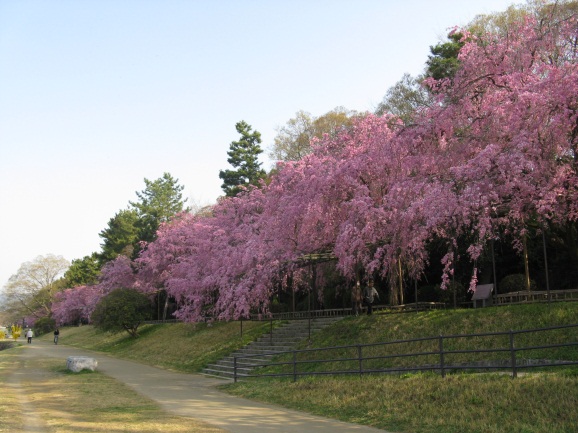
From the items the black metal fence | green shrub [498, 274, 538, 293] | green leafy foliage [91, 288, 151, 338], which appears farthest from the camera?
green leafy foliage [91, 288, 151, 338]

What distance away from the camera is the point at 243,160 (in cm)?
6084

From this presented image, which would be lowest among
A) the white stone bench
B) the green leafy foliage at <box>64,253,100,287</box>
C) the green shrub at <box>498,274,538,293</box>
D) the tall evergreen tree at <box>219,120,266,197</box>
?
the white stone bench

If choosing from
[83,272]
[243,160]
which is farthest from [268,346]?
[83,272]

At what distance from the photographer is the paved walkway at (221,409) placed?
10.6m

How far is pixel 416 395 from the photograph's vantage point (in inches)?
438

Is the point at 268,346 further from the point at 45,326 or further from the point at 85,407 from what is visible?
the point at 45,326

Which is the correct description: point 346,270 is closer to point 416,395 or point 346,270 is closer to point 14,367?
point 416,395

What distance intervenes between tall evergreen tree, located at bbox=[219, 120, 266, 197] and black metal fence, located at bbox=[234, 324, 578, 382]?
41.0 metres

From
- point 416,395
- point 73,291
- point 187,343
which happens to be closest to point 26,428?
point 416,395

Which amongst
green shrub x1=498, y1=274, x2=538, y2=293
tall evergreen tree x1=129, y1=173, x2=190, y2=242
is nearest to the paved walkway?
green shrub x1=498, y1=274, x2=538, y2=293

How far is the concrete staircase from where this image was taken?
22.2m

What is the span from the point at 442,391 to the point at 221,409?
5.64 meters

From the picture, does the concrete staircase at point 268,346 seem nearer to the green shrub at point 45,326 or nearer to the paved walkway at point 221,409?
the paved walkway at point 221,409

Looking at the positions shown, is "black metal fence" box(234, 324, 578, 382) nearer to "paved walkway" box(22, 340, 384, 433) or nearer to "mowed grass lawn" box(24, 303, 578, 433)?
"mowed grass lawn" box(24, 303, 578, 433)
